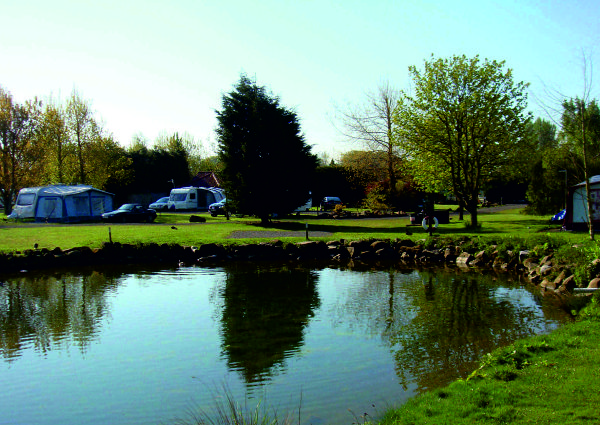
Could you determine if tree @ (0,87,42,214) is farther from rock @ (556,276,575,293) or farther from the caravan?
rock @ (556,276,575,293)

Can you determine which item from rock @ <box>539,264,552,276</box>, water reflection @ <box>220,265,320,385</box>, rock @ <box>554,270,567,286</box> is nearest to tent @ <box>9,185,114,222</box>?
water reflection @ <box>220,265,320,385</box>

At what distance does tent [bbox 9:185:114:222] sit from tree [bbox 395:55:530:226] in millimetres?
24133

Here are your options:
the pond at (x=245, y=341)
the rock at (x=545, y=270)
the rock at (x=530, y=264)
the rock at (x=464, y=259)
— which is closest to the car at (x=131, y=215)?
the pond at (x=245, y=341)

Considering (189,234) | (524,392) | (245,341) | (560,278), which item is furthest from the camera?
(189,234)

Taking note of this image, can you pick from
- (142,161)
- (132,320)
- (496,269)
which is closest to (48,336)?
(132,320)

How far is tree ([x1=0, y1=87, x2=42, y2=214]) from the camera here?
151ft

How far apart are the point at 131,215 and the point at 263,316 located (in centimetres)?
2730

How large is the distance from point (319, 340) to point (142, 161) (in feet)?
195

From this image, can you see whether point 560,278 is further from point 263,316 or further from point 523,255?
point 263,316

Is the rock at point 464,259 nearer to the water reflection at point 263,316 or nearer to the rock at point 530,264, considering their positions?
the rock at point 530,264

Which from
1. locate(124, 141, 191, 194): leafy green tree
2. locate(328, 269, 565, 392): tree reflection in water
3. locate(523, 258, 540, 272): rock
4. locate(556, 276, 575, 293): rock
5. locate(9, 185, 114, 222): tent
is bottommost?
locate(328, 269, 565, 392): tree reflection in water

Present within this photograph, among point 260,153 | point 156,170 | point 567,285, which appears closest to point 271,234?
point 260,153

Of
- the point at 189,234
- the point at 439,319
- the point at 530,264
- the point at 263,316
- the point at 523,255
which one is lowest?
the point at 439,319

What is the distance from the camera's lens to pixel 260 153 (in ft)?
109
